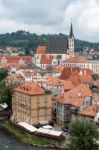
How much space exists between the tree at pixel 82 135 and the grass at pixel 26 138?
22.7 ft

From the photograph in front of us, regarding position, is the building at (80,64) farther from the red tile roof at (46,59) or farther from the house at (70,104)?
the house at (70,104)

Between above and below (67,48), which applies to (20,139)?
below

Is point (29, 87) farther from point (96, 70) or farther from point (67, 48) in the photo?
point (67, 48)

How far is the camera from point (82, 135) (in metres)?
43.2

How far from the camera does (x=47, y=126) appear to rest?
54719mm

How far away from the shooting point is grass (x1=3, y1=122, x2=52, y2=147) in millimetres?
50188

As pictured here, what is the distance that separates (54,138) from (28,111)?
867cm

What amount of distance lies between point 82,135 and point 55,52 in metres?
78.4

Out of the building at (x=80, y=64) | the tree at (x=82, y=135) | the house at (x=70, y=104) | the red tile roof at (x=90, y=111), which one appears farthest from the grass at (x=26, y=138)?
the building at (x=80, y=64)

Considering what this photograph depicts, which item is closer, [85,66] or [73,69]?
[73,69]

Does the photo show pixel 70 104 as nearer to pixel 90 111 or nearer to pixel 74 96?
pixel 74 96

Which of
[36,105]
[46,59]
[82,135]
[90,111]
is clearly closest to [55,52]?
[46,59]

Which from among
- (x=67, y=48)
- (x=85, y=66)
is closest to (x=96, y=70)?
(x=85, y=66)

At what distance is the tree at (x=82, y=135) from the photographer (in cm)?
4294
